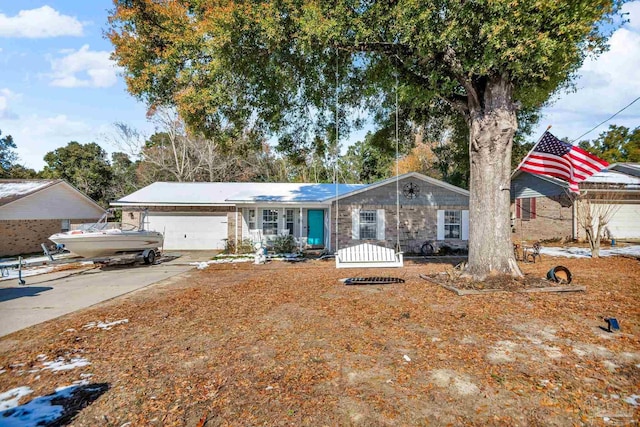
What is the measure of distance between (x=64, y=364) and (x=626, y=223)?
25.6 m

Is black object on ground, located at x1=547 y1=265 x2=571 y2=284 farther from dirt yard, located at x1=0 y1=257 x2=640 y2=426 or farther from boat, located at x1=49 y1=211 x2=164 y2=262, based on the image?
boat, located at x1=49 y1=211 x2=164 y2=262

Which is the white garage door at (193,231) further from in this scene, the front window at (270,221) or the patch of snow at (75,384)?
the patch of snow at (75,384)

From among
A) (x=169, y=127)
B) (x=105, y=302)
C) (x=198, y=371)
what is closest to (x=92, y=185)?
(x=169, y=127)

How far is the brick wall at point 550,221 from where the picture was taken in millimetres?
18969

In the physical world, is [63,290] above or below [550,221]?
below

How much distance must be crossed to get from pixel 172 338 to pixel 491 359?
4446 mm

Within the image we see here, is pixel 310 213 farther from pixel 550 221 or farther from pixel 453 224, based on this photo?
pixel 550 221

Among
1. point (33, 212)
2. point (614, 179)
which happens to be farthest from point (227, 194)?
point (614, 179)

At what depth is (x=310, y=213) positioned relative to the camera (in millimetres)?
18031

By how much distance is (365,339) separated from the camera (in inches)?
195

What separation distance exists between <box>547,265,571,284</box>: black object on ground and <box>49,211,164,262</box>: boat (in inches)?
540

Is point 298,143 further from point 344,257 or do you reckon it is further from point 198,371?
point 198,371

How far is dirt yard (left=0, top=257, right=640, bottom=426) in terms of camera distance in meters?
3.16

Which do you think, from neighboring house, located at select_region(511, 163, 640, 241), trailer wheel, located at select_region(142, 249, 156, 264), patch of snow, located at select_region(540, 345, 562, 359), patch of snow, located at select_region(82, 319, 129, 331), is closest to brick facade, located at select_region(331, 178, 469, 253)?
neighboring house, located at select_region(511, 163, 640, 241)
